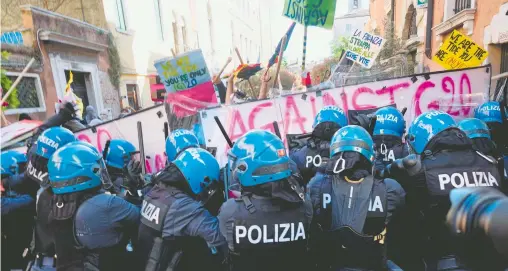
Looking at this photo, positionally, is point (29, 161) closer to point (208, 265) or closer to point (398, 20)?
point (208, 265)

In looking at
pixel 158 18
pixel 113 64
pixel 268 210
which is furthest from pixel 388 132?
pixel 158 18

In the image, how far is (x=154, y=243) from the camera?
7.72ft

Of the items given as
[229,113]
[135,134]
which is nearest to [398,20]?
[229,113]

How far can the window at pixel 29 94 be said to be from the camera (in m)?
8.08

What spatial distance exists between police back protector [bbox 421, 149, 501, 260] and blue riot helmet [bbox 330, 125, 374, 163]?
0.56m

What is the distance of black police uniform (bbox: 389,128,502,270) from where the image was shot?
2.42 metres

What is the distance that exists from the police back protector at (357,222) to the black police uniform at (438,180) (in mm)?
476

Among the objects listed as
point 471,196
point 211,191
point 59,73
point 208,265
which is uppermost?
point 59,73

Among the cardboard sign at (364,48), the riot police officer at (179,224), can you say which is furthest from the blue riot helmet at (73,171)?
the cardboard sign at (364,48)

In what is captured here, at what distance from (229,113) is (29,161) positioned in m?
2.50

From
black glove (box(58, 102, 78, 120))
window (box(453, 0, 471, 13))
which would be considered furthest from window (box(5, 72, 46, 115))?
window (box(453, 0, 471, 13))

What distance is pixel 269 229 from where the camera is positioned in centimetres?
202

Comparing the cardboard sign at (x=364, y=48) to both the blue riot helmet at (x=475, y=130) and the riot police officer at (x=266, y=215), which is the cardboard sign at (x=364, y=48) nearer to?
the blue riot helmet at (x=475, y=130)

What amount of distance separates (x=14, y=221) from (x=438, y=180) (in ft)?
13.1
